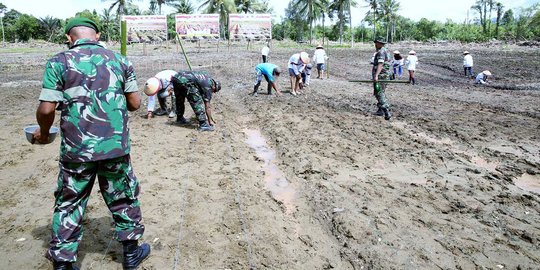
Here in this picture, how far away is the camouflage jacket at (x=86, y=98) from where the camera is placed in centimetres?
241

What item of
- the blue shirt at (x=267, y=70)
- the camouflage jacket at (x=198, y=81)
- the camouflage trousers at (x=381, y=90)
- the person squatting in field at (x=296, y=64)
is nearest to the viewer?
the camouflage jacket at (x=198, y=81)

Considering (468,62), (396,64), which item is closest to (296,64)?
(396,64)

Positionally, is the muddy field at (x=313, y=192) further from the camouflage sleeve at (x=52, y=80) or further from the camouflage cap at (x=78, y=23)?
the camouflage cap at (x=78, y=23)

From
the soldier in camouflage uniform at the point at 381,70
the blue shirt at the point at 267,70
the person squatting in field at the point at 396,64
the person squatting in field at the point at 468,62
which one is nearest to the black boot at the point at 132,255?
the soldier in camouflage uniform at the point at 381,70

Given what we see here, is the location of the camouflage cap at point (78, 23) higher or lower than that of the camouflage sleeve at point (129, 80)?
higher

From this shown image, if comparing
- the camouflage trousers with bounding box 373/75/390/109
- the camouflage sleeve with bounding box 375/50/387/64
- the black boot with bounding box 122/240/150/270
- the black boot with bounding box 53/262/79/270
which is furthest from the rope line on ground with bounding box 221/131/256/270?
the camouflage sleeve with bounding box 375/50/387/64

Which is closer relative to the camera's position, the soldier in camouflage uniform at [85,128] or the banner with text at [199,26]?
the soldier in camouflage uniform at [85,128]

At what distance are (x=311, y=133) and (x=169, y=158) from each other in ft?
8.75

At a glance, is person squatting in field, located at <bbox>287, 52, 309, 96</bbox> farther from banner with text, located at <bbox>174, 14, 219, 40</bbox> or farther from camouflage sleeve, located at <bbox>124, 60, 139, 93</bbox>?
banner with text, located at <bbox>174, 14, 219, 40</bbox>

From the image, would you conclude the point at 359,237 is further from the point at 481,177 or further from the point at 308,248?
the point at 481,177

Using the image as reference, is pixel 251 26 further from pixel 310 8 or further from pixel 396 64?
pixel 310 8

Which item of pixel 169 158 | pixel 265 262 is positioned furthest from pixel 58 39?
pixel 265 262

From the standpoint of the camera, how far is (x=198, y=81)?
6621mm

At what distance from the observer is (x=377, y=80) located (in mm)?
7609
